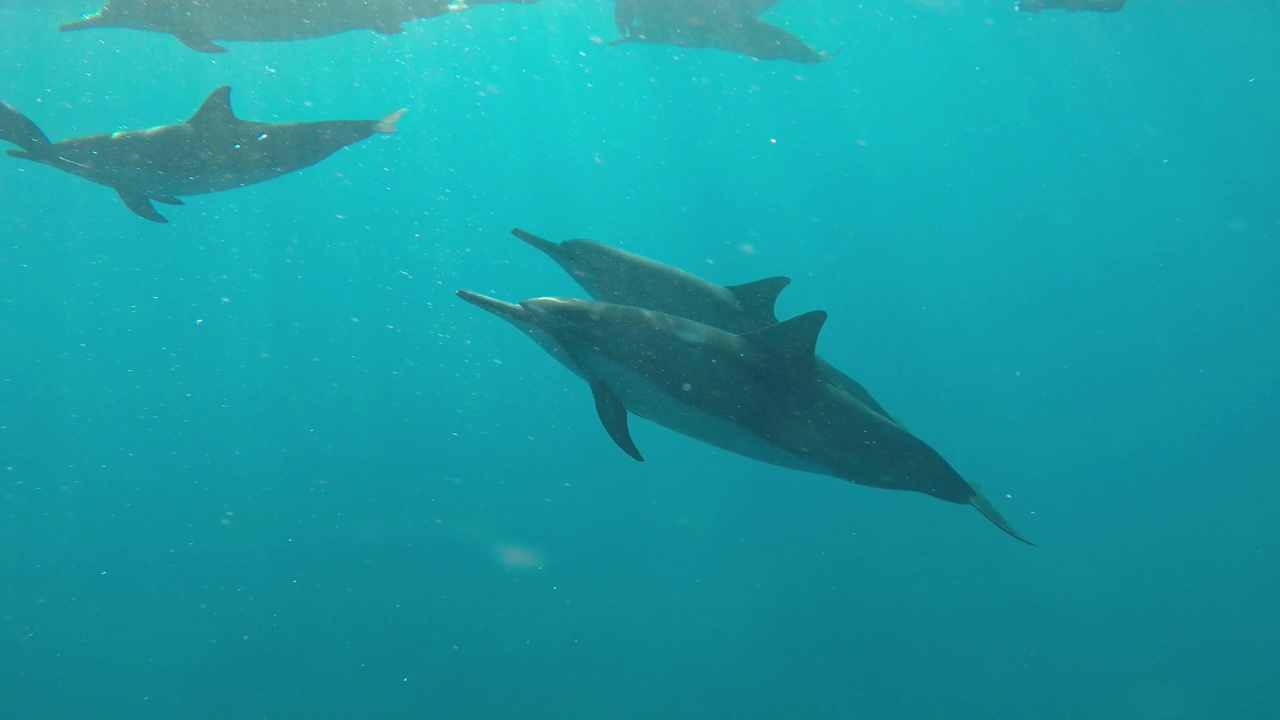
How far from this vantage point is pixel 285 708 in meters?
15.6

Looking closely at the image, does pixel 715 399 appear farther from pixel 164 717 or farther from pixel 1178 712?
pixel 164 717

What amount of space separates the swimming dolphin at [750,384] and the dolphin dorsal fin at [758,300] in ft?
2.55

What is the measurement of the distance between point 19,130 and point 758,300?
6302 millimetres

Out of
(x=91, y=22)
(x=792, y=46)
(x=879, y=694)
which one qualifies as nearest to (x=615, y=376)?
(x=91, y=22)

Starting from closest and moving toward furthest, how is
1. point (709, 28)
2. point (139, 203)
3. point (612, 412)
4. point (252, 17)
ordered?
point (612, 412)
point (139, 203)
point (252, 17)
point (709, 28)

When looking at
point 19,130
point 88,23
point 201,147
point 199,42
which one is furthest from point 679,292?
point 88,23

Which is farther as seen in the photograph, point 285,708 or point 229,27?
point 285,708

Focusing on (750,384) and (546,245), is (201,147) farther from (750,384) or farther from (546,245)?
(750,384)

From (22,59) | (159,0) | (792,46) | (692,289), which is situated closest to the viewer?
(692,289)

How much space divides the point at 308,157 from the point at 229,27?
5441mm

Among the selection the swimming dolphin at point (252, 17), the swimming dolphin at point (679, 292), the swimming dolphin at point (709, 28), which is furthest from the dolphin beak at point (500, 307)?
the swimming dolphin at point (709, 28)

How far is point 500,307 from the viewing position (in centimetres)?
404

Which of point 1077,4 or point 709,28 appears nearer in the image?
point 1077,4

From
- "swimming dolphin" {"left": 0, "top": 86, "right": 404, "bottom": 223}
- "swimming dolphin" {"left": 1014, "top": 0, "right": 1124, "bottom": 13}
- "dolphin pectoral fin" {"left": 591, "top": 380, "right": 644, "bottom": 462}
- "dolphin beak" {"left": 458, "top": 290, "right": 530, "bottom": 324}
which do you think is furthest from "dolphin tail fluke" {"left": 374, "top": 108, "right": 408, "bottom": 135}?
"swimming dolphin" {"left": 1014, "top": 0, "right": 1124, "bottom": 13}
